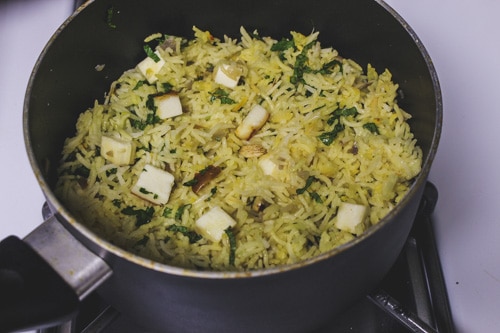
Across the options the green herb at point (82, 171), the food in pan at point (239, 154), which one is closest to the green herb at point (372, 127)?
the food in pan at point (239, 154)

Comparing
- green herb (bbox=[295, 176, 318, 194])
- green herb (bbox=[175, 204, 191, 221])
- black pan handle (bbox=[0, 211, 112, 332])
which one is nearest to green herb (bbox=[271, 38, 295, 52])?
green herb (bbox=[295, 176, 318, 194])

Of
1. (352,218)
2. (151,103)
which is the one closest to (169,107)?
(151,103)

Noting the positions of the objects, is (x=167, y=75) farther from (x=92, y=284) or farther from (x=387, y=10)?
(x=92, y=284)

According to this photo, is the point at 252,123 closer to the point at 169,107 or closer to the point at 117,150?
the point at 169,107

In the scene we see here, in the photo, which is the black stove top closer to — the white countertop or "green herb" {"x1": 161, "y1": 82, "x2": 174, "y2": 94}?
the white countertop

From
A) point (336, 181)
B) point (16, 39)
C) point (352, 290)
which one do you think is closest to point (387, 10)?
point (336, 181)

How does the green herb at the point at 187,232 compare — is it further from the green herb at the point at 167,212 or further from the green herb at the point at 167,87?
the green herb at the point at 167,87
